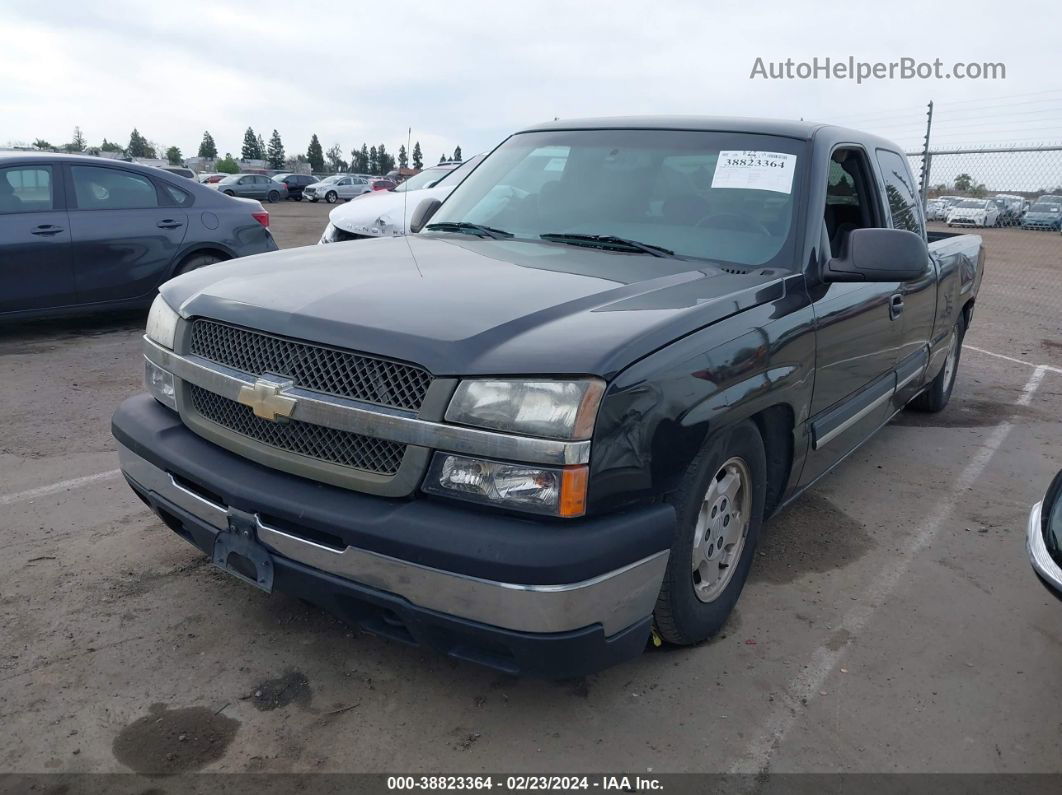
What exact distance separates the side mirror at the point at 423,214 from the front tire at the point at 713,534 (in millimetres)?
2174

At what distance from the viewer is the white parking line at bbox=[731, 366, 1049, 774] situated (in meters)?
2.54

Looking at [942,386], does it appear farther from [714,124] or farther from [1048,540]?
[1048,540]

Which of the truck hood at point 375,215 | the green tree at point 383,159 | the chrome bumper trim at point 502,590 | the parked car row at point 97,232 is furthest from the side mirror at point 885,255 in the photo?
the green tree at point 383,159

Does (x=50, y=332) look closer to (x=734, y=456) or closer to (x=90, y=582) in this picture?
(x=90, y=582)

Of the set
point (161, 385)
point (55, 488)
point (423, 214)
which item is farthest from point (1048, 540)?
point (55, 488)

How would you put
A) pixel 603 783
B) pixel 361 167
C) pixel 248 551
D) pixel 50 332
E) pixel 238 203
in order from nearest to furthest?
pixel 603 783 → pixel 248 551 → pixel 50 332 → pixel 238 203 → pixel 361 167

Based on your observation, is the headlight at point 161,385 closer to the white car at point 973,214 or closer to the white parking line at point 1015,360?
the white parking line at point 1015,360

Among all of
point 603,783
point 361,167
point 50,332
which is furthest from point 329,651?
point 361,167

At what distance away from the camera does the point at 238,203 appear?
27.2ft

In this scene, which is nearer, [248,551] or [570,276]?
[248,551]

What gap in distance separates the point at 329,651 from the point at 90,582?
1.07 meters

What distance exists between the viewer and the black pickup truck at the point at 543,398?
2.21 m

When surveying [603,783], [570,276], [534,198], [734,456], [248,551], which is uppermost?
[534,198]

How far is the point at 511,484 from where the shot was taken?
2.22m
